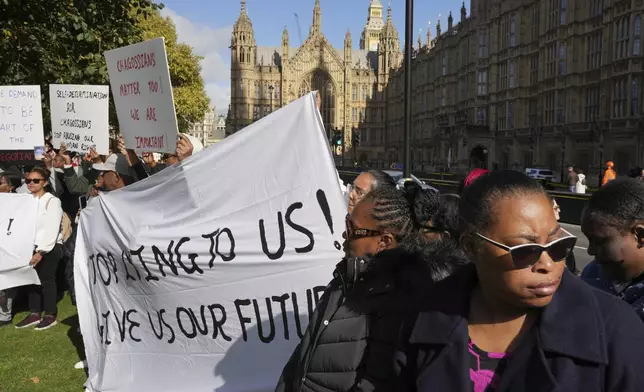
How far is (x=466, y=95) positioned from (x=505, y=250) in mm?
48905

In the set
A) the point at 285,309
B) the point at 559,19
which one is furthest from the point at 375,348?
the point at 559,19

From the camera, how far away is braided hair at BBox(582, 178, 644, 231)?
7.17 feet

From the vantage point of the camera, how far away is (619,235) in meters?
2.19

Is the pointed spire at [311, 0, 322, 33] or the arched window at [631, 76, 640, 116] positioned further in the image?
the pointed spire at [311, 0, 322, 33]

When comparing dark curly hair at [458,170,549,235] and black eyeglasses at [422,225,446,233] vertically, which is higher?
dark curly hair at [458,170,549,235]

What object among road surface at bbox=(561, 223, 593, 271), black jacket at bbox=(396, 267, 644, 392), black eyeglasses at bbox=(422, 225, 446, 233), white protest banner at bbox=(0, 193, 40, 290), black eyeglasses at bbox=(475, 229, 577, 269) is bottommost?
road surface at bbox=(561, 223, 593, 271)

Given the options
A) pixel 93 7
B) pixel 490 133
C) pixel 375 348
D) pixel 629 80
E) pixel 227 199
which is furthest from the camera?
pixel 490 133

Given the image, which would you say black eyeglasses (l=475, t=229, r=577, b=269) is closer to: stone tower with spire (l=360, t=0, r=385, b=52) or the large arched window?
the large arched window

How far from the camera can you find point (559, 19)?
34.3 m

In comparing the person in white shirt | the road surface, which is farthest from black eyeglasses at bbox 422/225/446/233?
the road surface

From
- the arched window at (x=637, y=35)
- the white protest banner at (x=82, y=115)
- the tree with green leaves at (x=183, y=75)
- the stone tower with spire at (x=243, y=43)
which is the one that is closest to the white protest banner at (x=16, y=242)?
the white protest banner at (x=82, y=115)

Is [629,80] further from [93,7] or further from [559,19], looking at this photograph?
[93,7]

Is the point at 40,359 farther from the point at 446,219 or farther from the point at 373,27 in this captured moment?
the point at 373,27

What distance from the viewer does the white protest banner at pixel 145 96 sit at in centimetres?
419
